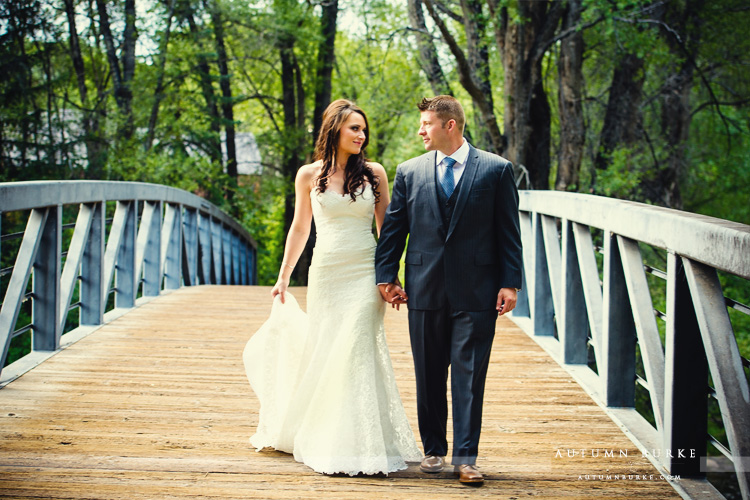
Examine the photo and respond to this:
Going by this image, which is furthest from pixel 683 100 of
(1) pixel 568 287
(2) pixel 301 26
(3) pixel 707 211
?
(1) pixel 568 287

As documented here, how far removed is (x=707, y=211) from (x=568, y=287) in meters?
15.1

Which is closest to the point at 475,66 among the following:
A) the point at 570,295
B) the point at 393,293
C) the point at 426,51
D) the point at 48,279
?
the point at 426,51

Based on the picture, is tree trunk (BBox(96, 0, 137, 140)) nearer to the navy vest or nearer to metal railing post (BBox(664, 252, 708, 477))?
the navy vest

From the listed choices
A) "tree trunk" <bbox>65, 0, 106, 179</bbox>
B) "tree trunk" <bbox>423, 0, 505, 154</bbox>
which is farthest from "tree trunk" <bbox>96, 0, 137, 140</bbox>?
"tree trunk" <bbox>423, 0, 505, 154</bbox>

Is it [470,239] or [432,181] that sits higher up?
[432,181]

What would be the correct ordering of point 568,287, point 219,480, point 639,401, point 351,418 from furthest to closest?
point 639,401 → point 568,287 → point 351,418 → point 219,480

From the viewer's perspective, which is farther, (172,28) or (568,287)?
(172,28)

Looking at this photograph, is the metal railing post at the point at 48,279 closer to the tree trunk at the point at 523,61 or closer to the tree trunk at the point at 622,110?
the tree trunk at the point at 523,61

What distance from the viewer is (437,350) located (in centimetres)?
326

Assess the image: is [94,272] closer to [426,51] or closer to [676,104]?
[426,51]

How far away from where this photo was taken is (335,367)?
3455 mm

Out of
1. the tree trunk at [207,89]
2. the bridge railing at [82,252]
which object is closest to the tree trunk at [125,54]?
the tree trunk at [207,89]

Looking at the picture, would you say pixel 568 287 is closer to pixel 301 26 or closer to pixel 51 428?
pixel 51 428

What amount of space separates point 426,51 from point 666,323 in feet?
32.5
